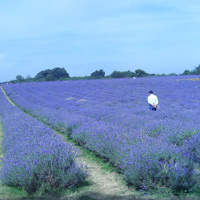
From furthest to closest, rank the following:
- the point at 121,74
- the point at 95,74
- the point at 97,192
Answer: the point at 95,74 → the point at 121,74 → the point at 97,192

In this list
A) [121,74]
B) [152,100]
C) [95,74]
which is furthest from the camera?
[95,74]

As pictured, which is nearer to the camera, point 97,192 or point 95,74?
point 97,192

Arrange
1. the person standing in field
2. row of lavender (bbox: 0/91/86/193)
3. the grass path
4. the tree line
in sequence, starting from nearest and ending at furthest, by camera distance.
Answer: the grass path < row of lavender (bbox: 0/91/86/193) < the person standing in field < the tree line

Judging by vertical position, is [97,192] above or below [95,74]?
below

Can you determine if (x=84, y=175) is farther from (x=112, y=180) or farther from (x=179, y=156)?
(x=179, y=156)

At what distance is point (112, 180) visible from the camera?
4465 mm

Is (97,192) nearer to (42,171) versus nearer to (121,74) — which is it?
(42,171)

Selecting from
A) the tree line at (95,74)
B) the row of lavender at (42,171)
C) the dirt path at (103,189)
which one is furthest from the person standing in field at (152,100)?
the tree line at (95,74)

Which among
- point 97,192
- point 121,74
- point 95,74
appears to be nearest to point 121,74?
point 121,74

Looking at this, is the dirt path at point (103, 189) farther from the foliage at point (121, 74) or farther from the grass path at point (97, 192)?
the foliage at point (121, 74)

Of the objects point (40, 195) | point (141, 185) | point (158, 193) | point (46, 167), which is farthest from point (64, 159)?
point (158, 193)

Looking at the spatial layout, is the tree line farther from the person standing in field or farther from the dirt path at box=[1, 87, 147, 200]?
the dirt path at box=[1, 87, 147, 200]

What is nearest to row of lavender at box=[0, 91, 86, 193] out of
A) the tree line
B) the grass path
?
the grass path

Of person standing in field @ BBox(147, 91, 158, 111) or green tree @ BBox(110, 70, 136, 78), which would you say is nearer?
person standing in field @ BBox(147, 91, 158, 111)
